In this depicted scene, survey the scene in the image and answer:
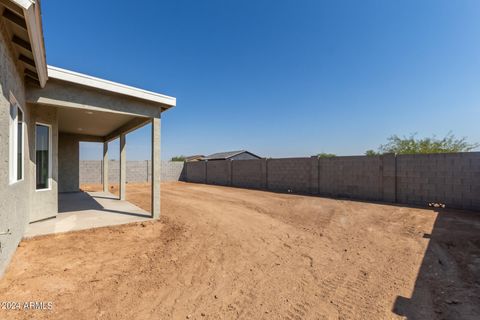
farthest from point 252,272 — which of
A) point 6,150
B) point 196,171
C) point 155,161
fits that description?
point 196,171

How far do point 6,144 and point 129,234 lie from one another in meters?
2.91

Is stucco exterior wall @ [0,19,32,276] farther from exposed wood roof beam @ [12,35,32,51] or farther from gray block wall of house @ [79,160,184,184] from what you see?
gray block wall of house @ [79,160,184,184]

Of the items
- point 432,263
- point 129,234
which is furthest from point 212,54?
point 432,263

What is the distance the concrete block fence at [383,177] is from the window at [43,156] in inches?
427

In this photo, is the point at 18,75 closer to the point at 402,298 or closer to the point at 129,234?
the point at 129,234

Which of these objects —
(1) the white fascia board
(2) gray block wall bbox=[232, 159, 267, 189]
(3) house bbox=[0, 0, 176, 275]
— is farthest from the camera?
(2) gray block wall bbox=[232, 159, 267, 189]

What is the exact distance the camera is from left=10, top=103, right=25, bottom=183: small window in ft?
11.9

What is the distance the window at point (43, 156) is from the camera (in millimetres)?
5633

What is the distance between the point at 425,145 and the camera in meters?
15.4

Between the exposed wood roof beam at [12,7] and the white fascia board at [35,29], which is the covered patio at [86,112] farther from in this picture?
the exposed wood roof beam at [12,7]

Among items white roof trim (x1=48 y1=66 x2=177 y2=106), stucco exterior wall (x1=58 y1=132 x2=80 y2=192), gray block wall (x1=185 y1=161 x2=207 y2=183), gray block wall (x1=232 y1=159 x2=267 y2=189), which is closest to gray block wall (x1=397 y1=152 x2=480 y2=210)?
gray block wall (x1=232 y1=159 x2=267 y2=189)

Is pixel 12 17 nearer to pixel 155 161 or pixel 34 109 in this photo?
pixel 34 109

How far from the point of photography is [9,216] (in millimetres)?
3250

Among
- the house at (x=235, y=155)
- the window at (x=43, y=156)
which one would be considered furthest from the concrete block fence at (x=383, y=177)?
the house at (x=235, y=155)
